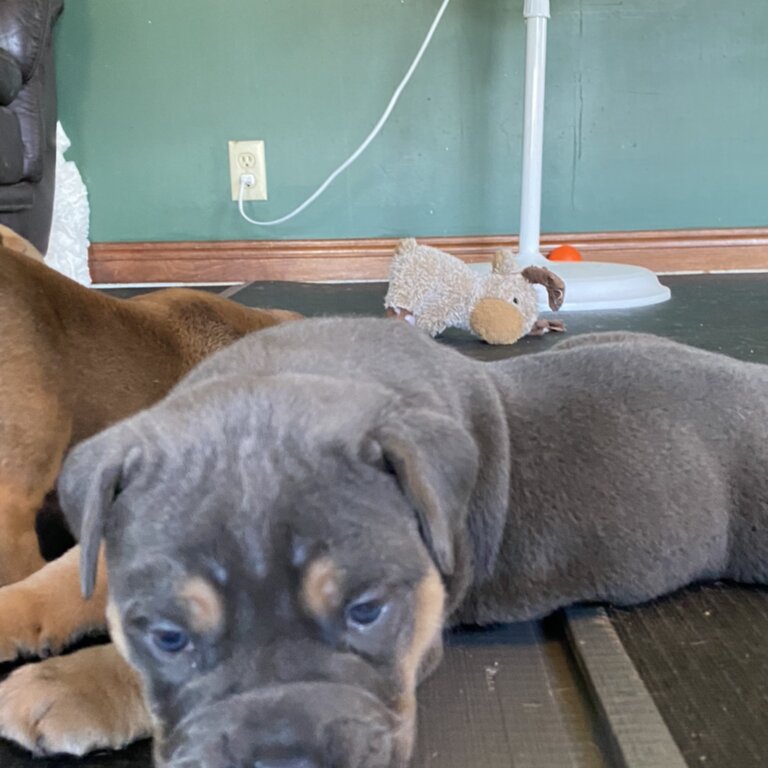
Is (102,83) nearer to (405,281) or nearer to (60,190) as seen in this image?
(60,190)

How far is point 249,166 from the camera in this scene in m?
4.94

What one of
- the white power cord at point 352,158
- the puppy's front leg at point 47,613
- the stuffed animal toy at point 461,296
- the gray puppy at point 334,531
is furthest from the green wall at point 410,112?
the puppy's front leg at point 47,613

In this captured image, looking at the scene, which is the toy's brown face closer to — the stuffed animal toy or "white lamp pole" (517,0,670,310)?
the stuffed animal toy

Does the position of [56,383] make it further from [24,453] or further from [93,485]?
[93,485]

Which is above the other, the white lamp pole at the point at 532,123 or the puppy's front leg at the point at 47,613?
the white lamp pole at the point at 532,123

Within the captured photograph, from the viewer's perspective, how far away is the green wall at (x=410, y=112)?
4746 mm

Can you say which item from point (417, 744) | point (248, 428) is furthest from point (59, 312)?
point (417, 744)

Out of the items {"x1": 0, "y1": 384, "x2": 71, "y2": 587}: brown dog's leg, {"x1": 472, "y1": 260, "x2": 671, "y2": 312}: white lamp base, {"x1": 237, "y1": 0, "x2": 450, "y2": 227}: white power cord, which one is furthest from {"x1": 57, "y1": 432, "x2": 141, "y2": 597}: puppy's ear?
{"x1": 237, "y1": 0, "x2": 450, "y2": 227}: white power cord

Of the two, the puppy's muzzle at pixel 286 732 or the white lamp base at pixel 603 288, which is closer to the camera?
the puppy's muzzle at pixel 286 732

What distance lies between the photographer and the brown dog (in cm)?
133

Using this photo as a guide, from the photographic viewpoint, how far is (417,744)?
1154mm

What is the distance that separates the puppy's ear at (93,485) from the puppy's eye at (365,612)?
30cm

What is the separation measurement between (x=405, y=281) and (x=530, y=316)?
0.47m

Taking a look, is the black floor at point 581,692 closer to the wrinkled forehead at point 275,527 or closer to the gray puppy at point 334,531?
the gray puppy at point 334,531
